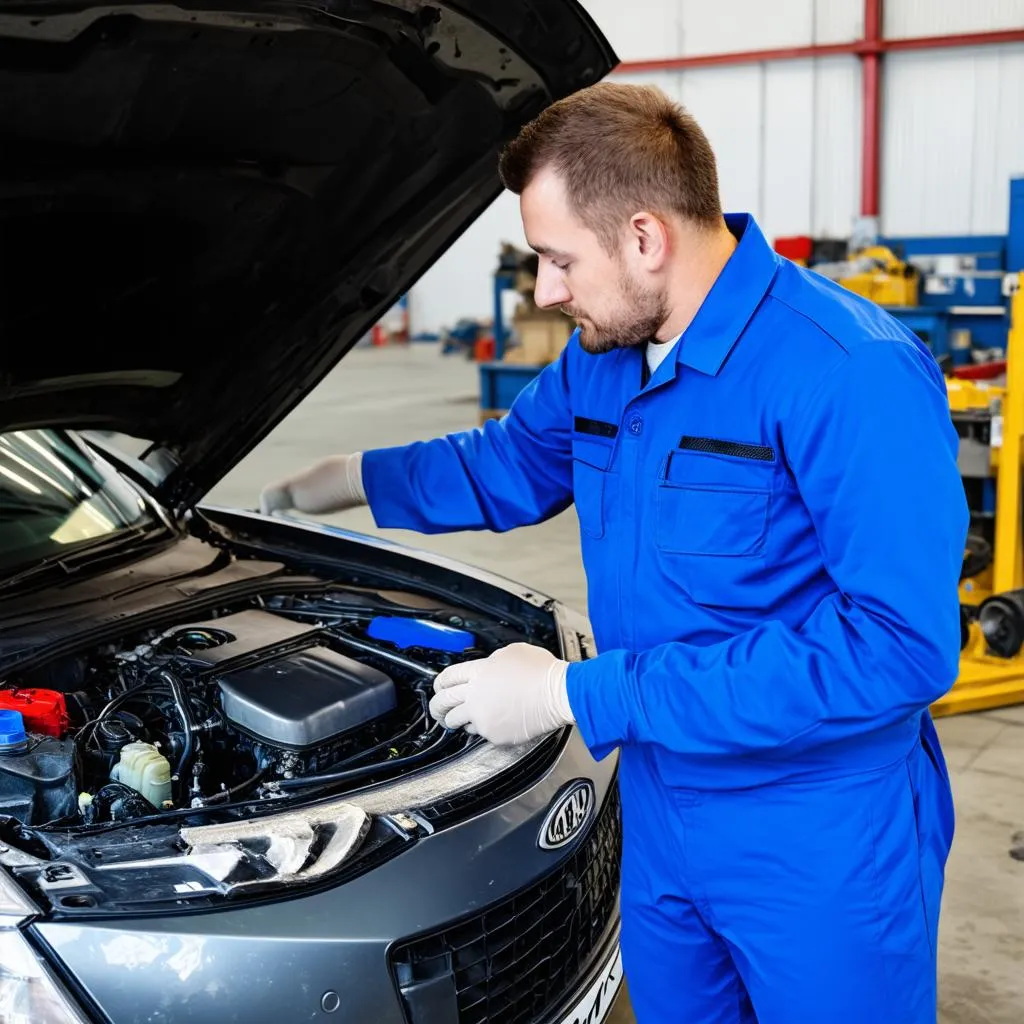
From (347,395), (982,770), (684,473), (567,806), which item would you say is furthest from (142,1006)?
(347,395)

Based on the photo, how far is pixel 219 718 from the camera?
5.93ft

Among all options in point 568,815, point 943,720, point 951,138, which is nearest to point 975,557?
point 943,720

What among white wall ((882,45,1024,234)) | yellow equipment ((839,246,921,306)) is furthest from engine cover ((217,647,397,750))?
white wall ((882,45,1024,234))

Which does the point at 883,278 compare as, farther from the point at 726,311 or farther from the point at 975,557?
the point at 726,311

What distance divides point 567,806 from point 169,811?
530mm

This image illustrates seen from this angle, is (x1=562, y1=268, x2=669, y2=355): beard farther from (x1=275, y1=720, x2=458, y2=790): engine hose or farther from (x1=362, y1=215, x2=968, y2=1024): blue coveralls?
(x1=275, y1=720, x2=458, y2=790): engine hose

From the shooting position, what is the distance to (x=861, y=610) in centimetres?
130

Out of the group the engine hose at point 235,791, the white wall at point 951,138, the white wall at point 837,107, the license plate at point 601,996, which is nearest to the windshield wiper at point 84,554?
the engine hose at point 235,791

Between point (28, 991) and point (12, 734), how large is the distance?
0.42 meters

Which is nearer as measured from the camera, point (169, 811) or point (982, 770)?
point (169, 811)

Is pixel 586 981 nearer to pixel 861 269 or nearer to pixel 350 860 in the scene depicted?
pixel 350 860

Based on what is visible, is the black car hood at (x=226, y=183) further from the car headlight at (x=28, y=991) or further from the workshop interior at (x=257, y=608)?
the car headlight at (x=28, y=991)

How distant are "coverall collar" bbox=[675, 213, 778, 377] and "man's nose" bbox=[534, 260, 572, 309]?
5.8 inches

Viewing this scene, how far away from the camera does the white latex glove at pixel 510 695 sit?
149 cm
